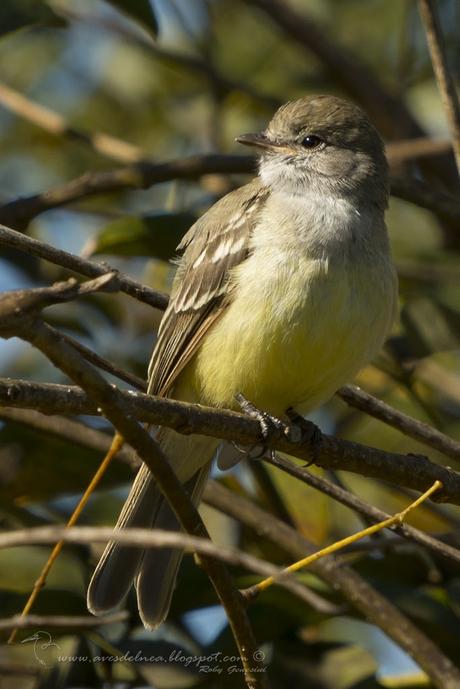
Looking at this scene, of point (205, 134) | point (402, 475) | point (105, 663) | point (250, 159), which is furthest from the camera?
point (205, 134)

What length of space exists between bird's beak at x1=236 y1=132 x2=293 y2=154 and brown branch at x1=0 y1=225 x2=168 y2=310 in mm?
1261

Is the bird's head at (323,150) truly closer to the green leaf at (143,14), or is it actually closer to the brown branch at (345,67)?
the green leaf at (143,14)

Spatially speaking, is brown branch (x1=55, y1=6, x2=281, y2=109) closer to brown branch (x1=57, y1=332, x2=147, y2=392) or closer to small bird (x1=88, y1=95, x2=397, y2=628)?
small bird (x1=88, y1=95, x2=397, y2=628)

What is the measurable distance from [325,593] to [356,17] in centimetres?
493

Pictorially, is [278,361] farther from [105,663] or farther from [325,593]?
[105,663]

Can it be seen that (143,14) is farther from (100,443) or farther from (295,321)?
(100,443)

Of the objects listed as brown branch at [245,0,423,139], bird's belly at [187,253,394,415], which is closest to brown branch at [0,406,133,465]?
bird's belly at [187,253,394,415]

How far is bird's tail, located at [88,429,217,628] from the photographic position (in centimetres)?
454

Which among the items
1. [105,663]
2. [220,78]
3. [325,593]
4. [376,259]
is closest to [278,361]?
[376,259]

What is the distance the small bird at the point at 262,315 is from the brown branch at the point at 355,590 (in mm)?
238

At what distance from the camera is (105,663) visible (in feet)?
14.6

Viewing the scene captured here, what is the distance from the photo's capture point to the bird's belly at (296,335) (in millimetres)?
4590

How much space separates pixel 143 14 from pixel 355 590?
2957 mm

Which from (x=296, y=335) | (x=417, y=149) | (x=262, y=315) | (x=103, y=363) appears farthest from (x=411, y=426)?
(x=417, y=149)
